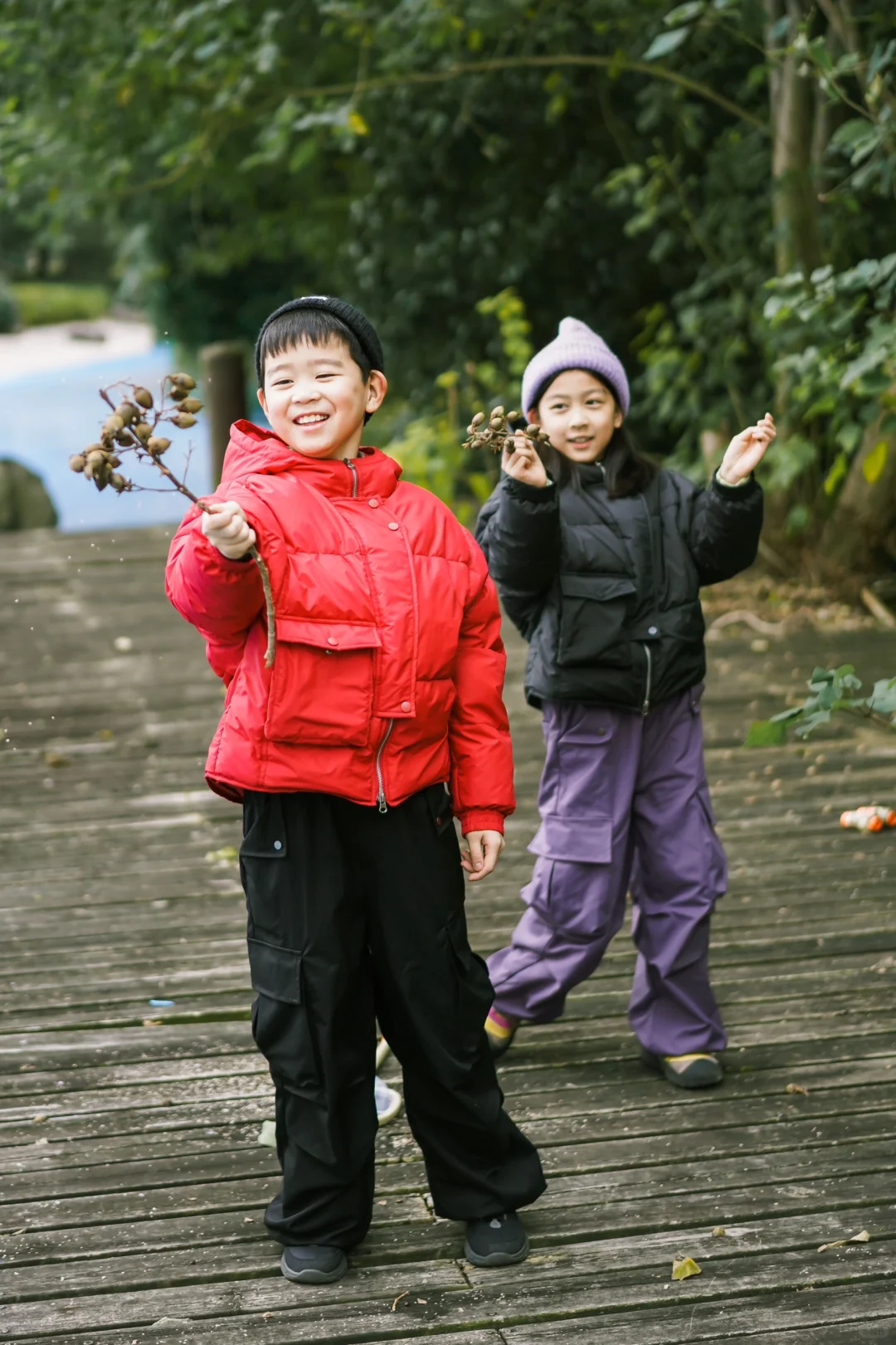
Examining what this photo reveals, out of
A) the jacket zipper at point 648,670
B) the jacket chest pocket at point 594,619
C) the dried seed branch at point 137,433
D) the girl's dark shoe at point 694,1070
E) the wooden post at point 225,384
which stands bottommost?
the girl's dark shoe at point 694,1070

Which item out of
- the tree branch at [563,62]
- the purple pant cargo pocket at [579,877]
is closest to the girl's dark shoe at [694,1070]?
the purple pant cargo pocket at [579,877]

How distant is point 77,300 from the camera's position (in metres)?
20.5

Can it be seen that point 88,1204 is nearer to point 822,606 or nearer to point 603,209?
point 822,606

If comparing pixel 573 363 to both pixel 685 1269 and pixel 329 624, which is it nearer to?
pixel 329 624

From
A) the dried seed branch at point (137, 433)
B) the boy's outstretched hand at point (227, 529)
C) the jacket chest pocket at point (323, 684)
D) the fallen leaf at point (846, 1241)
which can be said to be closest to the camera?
the dried seed branch at point (137, 433)

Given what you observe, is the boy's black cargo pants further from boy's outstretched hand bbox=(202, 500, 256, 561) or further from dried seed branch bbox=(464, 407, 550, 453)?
dried seed branch bbox=(464, 407, 550, 453)

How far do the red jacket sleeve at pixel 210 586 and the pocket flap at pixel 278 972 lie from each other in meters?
0.51

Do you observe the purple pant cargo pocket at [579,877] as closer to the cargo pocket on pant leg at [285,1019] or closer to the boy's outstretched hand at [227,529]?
the cargo pocket on pant leg at [285,1019]

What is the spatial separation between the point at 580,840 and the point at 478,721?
657mm

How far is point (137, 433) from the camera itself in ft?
6.82

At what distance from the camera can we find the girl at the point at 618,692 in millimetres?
3219

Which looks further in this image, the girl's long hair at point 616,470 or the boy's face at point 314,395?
the girl's long hair at point 616,470

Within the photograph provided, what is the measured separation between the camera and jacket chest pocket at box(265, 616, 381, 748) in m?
2.46

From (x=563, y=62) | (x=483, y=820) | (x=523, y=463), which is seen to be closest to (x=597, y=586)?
(x=523, y=463)
